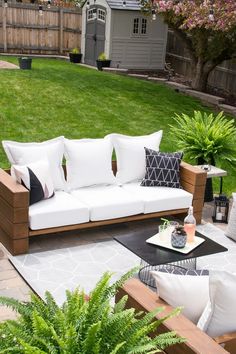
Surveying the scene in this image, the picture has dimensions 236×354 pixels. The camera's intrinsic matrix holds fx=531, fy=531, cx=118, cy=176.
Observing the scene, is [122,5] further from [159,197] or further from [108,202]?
[108,202]

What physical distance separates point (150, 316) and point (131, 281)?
97 cm

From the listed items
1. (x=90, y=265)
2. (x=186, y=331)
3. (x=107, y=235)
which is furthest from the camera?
(x=107, y=235)

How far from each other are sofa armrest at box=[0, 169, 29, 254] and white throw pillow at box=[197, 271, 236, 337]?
112 inches

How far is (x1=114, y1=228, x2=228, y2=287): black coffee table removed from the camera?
5145 millimetres

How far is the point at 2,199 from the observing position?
5.95 m

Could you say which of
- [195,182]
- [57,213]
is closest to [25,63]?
[195,182]

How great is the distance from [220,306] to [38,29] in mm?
17943

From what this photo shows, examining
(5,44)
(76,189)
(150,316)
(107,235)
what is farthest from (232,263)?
(5,44)

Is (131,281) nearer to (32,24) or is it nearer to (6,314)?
(6,314)

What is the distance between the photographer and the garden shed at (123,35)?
17797 mm

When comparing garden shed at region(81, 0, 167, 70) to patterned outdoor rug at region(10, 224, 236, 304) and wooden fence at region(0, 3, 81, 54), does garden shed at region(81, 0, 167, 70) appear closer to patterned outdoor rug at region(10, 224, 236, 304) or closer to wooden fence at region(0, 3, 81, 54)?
wooden fence at region(0, 3, 81, 54)

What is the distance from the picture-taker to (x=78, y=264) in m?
5.84

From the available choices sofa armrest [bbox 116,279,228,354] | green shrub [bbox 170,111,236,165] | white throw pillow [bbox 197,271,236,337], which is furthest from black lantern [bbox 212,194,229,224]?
white throw pillow [bbox 197,271,236,337]

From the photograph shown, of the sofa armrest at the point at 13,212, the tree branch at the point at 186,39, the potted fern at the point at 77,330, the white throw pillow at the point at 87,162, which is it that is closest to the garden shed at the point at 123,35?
the tree branch at the point at 186,39
